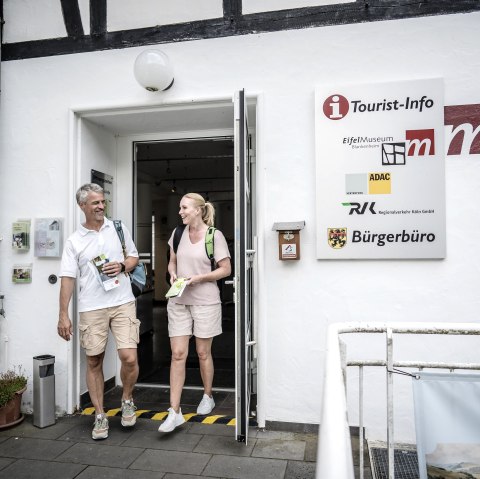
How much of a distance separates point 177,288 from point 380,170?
1.78 metres

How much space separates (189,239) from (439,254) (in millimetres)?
1930

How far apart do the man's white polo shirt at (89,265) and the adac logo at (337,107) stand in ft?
6.59

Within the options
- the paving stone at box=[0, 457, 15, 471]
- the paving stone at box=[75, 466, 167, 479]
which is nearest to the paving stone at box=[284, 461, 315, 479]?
the paving stone at box=[75, 466, 167, 479]

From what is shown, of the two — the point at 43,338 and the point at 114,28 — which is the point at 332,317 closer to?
the point at 43,338

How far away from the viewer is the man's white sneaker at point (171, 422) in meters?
3.38

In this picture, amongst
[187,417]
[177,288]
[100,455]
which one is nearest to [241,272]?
[177,288]

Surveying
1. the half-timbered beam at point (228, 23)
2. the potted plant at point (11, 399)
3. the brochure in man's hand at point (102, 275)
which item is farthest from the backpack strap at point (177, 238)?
the potted plant at point (11, 399)

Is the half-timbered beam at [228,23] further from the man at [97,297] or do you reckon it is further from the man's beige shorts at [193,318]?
the man's beige shorts at [193,318]

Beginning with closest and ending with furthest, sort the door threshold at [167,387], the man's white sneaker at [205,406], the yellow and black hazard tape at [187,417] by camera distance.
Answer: the yellow and black hazard tape at [187,417]
the man's white sneaker at [205,406]
the door threshold at [167,387]

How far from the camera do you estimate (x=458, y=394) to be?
1.93m

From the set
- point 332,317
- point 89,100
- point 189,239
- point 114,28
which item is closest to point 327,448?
point 332,317

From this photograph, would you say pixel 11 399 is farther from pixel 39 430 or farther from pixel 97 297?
pixel 97 297

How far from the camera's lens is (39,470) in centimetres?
298

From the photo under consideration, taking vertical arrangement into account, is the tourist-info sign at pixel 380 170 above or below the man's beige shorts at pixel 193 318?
above
